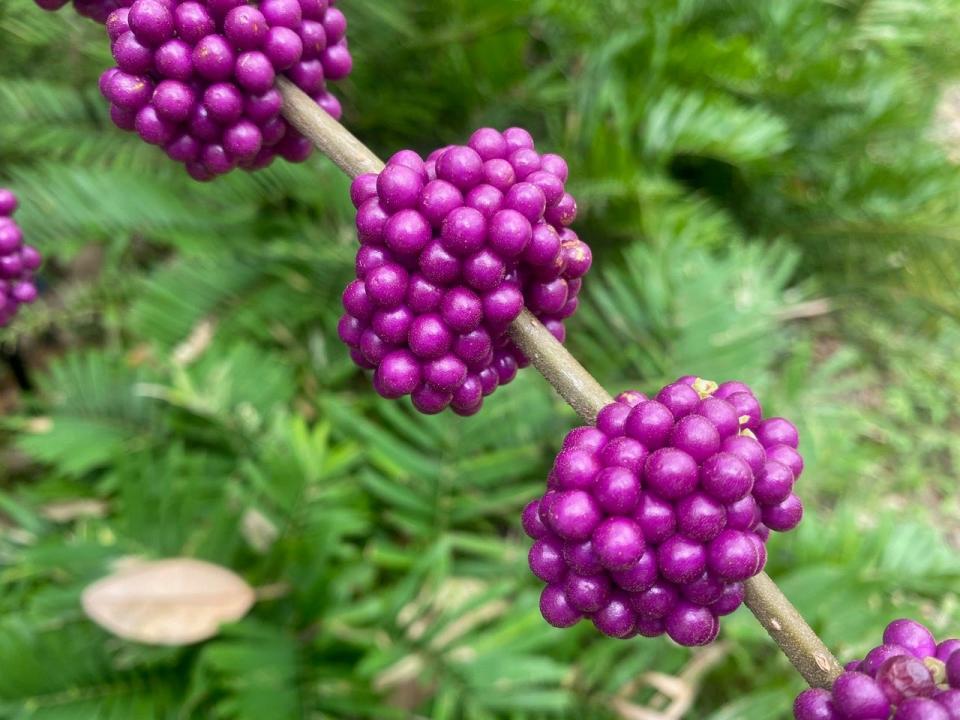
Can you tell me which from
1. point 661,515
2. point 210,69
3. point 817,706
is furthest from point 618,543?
point 210,69

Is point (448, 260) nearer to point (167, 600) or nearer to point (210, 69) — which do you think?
point (210, 69)

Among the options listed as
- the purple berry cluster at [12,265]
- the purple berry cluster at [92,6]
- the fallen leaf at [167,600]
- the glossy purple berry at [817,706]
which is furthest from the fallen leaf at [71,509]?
the glossy purple berry at [817,706]

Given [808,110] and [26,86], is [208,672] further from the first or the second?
[808,110]

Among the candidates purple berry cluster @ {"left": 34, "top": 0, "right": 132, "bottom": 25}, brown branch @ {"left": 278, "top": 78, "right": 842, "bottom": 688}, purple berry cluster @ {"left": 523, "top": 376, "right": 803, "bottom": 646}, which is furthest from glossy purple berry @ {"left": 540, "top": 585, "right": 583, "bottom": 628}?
purple berry cluster @ {"left": 34, "top": 0, "right": 132, "bottom": 25}

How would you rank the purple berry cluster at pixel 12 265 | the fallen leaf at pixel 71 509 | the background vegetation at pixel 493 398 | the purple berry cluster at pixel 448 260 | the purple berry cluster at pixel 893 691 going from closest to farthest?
the purple berry cluster at pixel 893 691, the purple berry cluster at pixel 448 260, the purple berry cluster at pixel 12 265, the background vegetation at pixel 493 398, the fallen leaf at pixel 71 509

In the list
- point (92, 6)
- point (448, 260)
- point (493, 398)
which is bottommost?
point (493, 398)

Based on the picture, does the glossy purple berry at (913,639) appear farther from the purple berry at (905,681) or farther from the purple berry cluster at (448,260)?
the purple berry cluster at (448,260)

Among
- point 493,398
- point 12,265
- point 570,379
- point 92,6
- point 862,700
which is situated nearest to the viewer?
point 862,700
